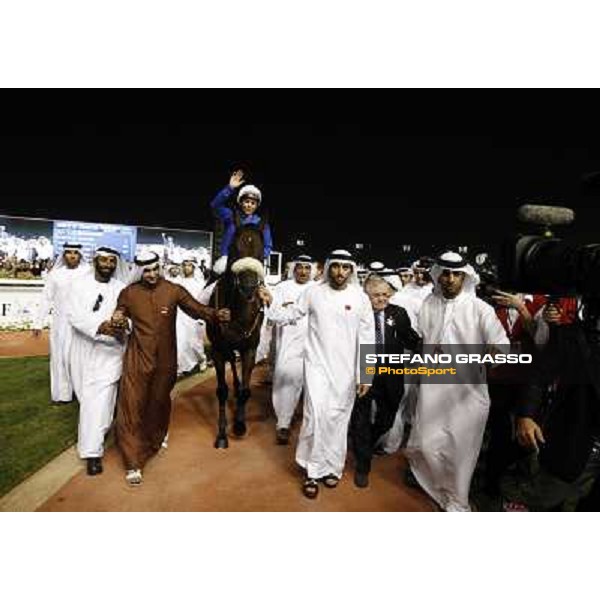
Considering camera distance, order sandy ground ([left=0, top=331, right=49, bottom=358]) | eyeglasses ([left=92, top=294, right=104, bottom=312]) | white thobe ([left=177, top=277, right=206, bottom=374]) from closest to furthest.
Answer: eyeglasses ([left=92, top=294, right=104, bottom=312]) < white thobe ([left=177, top=277, right=206, bottom=374]) < sandy ground ([left=0, top=331, right=49, bottom=358])

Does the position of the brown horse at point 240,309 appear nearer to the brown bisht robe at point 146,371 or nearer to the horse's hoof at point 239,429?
the horse's hoof at point 239,429

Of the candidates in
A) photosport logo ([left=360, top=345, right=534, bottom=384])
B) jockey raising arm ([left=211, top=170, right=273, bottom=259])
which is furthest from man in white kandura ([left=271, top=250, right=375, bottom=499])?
jockey raising arm ([left=211, top=170, right=273, bottom=259])

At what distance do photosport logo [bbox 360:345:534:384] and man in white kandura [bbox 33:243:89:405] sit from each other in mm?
3369

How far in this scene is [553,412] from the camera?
229 centimetres

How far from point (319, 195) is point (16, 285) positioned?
700cm

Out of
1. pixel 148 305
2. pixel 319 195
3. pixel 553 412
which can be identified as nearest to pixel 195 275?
pixel 319 195

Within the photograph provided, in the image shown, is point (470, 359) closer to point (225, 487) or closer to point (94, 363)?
point (225, 487)

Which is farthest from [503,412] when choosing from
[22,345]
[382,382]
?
[22,345]

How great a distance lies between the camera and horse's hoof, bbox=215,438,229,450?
13.9 feet

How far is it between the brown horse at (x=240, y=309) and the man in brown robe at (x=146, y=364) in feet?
1.89

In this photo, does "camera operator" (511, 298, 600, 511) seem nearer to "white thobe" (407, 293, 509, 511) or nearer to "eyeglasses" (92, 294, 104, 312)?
"white thobe" (407, 293, 509, 511)

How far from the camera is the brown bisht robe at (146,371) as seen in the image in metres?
3.58

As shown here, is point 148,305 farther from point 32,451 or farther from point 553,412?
point 553,412

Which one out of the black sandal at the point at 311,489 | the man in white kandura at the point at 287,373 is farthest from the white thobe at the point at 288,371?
the black sandal at the point at 311,489
